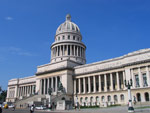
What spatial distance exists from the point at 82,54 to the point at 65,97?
98.1 feet

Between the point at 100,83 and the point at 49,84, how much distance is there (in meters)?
22.8

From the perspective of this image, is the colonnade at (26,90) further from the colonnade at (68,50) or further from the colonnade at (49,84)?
the colonnade at (68,50)

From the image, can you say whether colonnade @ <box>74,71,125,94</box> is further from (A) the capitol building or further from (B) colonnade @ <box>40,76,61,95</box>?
(B) colonnade @ <box>40,76,61,95</box>

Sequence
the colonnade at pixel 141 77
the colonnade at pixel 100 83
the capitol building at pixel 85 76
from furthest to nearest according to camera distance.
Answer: the colonnade at pixel 100 83
the capitol building at pixel 85 76
the colonnade at pixel 141 77

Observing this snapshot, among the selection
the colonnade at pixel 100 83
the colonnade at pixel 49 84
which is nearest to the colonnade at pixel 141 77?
the colonnade at pixel 100 83

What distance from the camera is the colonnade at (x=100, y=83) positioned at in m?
60.3

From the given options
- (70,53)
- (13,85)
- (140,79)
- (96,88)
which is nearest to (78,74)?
(96,88)

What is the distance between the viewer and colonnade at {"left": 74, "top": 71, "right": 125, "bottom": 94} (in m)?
60.3

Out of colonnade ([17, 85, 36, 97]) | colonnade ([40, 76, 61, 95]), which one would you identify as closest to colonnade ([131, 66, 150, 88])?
colonnade ([40, 76, 61, 95])

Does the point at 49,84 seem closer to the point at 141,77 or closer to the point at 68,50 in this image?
the point at 68,50

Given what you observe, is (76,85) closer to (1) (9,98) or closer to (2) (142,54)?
(2) (142,54)

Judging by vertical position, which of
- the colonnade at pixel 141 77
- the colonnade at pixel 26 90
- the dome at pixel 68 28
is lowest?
the colonnade at pixel 26 90

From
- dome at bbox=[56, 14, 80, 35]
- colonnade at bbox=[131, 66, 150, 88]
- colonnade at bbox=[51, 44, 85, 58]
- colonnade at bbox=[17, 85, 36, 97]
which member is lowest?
colonnade at bbox=[17, 85, 36, 97]

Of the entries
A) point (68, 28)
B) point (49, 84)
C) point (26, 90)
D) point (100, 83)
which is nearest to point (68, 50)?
point (68, 28)
